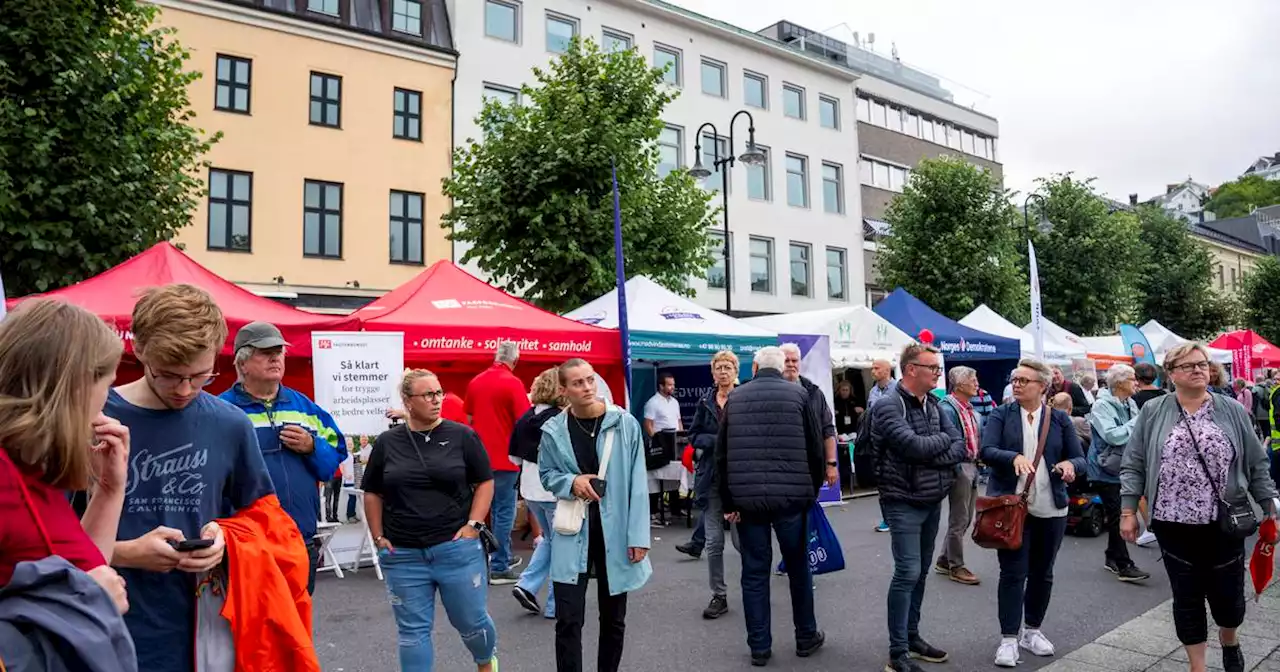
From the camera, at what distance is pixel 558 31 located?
87.2 feet

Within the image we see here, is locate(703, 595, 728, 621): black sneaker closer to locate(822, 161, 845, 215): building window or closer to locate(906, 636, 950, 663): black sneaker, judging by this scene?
locate(906, 636, 950, 663): black sneaker

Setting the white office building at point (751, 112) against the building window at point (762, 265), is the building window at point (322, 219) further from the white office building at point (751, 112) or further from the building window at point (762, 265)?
the building window at point (762, 265)

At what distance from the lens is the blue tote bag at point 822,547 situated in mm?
6148

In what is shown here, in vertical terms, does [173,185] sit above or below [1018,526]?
above

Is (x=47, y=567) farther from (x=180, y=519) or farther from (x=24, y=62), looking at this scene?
(x=24, y=62)

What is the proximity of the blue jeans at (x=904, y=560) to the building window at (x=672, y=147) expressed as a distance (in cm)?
2385

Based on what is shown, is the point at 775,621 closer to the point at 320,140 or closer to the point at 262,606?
the point at 262,606

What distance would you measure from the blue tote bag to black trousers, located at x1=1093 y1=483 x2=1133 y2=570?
2804 millimetres

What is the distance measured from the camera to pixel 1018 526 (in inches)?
202

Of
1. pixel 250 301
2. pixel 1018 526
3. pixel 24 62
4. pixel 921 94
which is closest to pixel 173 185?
pixel 24 62

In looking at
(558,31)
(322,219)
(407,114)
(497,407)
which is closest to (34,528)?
(497,407)

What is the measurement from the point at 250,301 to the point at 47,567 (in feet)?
26.2

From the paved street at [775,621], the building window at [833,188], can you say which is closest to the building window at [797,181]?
the building window at [833,188]

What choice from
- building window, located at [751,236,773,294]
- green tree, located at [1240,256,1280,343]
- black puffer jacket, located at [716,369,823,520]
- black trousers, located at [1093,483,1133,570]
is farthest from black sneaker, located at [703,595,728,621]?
green tree, located at [1240,256,1280,343]
